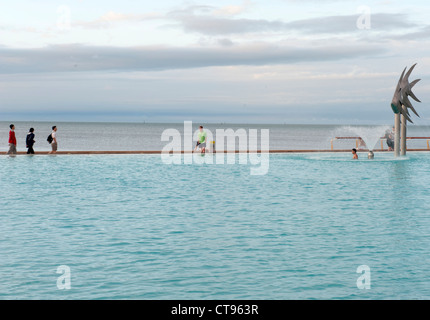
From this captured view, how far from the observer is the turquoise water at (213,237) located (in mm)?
9922

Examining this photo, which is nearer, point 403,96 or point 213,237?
point 213,237

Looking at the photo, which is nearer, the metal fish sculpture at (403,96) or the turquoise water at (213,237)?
the turquoise water at (213,237)

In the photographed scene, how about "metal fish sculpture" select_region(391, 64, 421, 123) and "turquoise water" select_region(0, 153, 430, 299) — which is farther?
"metal fish sculpture" select_region(391, 64, 421, 123)

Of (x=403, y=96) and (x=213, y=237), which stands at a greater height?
(x=403, y=96)

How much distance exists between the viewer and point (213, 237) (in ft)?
45.4

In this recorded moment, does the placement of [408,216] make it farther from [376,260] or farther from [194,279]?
[194,279]

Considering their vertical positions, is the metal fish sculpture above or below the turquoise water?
above

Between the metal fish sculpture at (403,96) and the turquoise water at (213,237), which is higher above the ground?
the metal fish sculpture at (403,96)

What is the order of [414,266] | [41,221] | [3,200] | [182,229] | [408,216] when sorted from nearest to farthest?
1. [414,266]
2. [182,229]
3. [41,221]
4. [408,216]
5. [3,200]

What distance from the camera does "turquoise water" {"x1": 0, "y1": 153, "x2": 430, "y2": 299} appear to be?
9922 mm

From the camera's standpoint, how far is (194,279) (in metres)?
10.3

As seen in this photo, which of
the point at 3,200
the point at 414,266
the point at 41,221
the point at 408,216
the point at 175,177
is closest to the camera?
the point at 414,266
